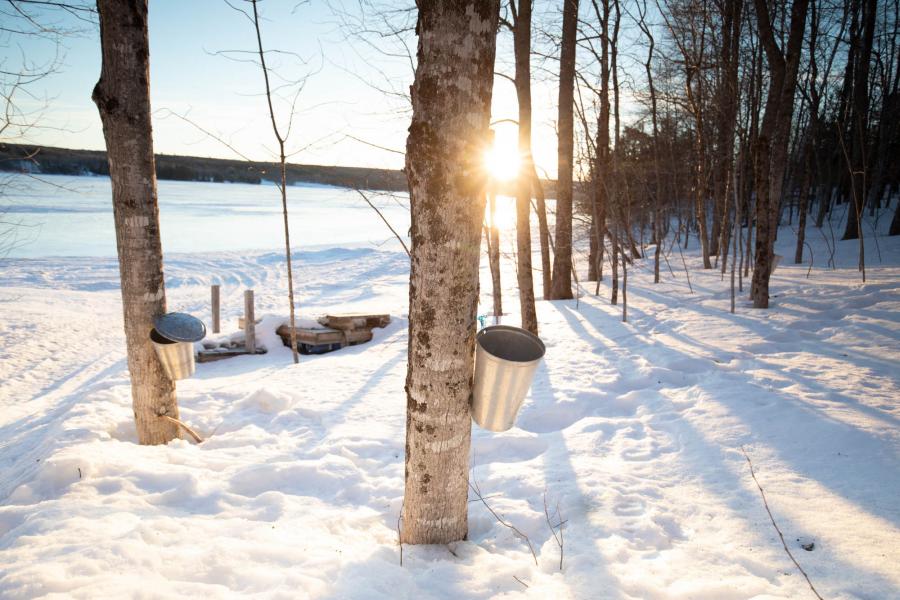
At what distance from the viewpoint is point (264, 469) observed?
3268 millimetres

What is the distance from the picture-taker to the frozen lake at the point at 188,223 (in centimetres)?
2266

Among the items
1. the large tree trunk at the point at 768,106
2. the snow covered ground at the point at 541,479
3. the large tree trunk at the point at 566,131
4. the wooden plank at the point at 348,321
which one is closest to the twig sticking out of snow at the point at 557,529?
the snow covered ground at the point at 541,479

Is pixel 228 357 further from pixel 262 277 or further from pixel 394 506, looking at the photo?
pixel 262 277

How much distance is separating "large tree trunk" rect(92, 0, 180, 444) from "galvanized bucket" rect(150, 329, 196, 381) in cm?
9

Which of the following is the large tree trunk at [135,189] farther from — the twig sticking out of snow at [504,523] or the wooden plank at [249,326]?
the wooden plank at [249,326]

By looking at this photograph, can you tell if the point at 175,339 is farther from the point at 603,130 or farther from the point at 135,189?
the point at 603,130

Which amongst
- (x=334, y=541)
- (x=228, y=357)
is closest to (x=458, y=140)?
(x=334, y=541)

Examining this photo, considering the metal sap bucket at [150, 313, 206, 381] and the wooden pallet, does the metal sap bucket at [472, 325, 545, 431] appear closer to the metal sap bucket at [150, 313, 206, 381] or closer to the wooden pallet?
the metal sap bucket at [150, 313, 206, 381]

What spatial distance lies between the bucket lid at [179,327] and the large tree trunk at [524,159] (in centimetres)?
425

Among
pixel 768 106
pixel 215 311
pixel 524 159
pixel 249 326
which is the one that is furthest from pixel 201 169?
pixel 768 106

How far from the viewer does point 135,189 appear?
3.39 meters

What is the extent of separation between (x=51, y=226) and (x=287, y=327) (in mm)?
27839

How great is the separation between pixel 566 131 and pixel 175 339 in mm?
7788

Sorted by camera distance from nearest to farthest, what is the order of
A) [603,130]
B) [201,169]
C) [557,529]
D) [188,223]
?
1. [557,529]
2. [603,130]
3. [188,223]
4. [201,169]
